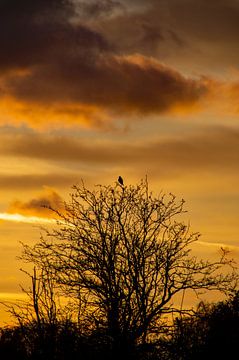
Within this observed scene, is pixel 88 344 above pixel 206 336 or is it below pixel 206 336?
below

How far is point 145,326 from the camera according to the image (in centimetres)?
2803

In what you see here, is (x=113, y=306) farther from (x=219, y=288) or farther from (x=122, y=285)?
(x=219, y=288)

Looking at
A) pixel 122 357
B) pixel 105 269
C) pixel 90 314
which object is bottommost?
pixel 122 357

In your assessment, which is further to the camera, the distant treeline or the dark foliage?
the dark foliage

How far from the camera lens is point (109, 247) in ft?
96.9

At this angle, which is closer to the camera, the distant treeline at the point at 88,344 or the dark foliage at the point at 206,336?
the distant treeline at the point at 88,344

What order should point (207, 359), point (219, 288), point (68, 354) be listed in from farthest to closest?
1. point (207, 359)
2. point (219, 288)
3. point (68, 354)

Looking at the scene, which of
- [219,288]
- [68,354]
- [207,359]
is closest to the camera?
[68,354]

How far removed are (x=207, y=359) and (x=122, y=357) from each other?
14555 mm

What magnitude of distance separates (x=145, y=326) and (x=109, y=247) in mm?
3698

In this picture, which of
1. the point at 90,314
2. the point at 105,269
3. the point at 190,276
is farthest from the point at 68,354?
the point at 190,276

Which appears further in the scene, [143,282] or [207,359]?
[207,359]

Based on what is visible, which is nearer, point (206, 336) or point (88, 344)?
point (88, 344)

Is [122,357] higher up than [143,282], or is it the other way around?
[143,282]
